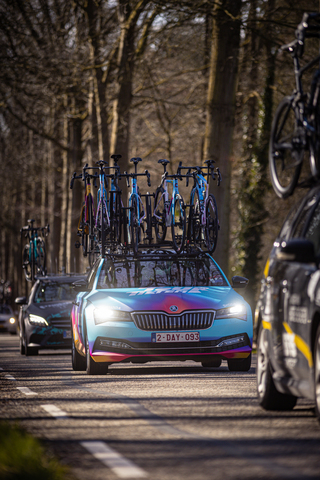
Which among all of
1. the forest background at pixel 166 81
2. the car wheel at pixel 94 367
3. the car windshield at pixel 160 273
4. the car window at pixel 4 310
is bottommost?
the car window at pixel 4 310

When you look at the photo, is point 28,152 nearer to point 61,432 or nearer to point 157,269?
point 157,269

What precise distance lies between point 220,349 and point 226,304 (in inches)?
23.1

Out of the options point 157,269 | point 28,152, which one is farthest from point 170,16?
point 28,152

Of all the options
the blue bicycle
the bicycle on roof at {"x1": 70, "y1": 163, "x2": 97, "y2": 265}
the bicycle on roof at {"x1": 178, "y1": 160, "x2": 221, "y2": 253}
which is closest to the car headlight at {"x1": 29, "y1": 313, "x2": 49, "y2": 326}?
the bicycle on roof at {"x1": 70, "y1": 163, "x2": 97, "y2": 265}

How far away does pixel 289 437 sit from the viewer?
6.27 m

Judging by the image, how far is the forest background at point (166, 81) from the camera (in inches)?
840

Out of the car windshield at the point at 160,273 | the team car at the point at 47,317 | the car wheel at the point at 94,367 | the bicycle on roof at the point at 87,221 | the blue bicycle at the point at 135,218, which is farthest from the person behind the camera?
the team car at the point at 47,317

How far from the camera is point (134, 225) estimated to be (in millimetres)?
14211

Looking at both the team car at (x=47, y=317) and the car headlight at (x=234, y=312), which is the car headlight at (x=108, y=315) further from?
the team car at (x=47, y=317)

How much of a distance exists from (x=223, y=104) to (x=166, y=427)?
15.2 m

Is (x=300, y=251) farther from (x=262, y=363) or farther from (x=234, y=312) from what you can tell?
(x=234, y=312)

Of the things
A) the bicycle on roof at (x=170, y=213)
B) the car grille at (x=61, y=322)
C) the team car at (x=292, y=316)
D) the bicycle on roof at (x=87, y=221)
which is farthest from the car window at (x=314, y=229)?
the car grille at (x=61, y=322)

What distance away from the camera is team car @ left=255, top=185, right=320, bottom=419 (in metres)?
6.45

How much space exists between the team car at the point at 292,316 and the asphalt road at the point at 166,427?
0.88 ft
